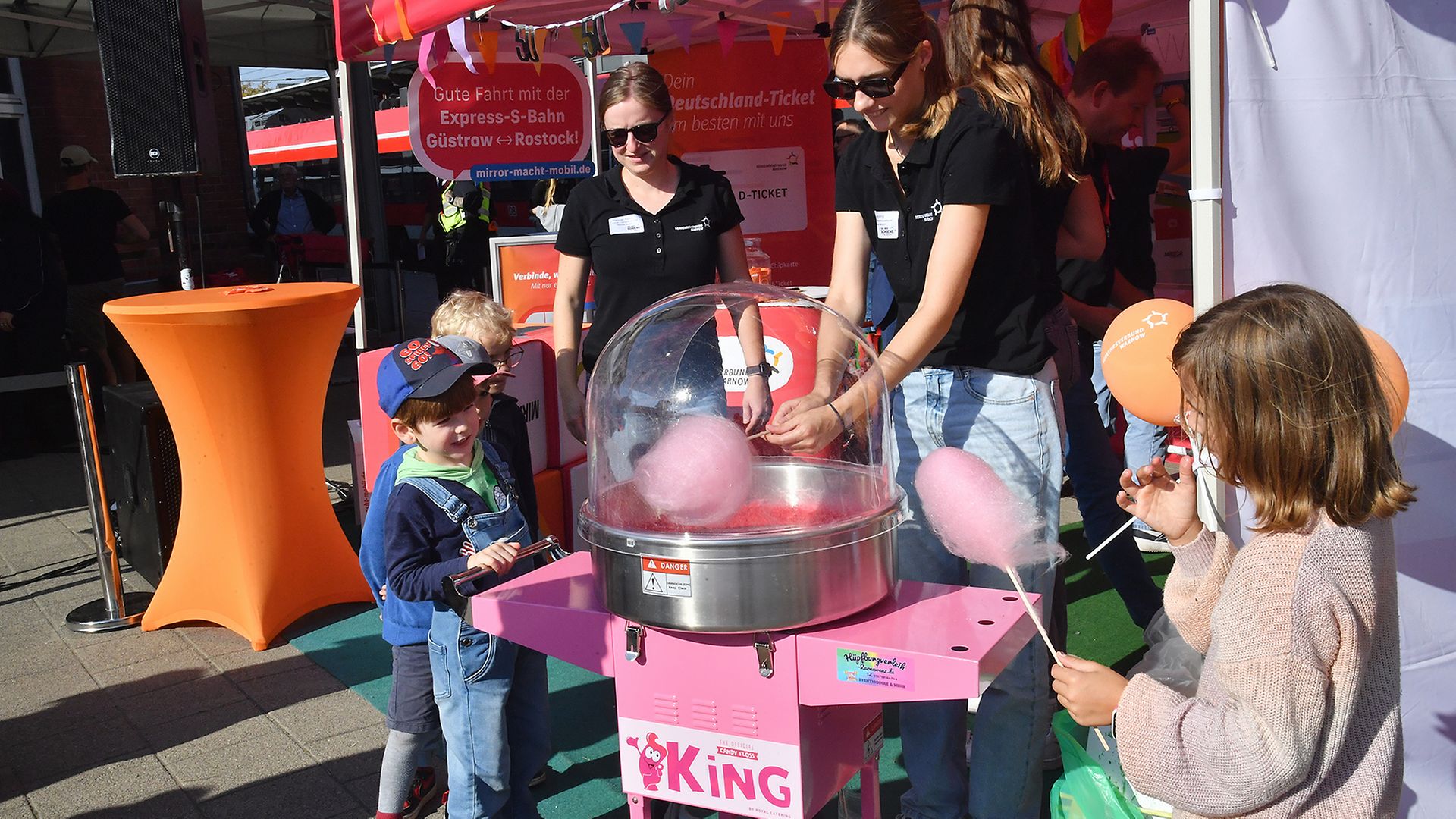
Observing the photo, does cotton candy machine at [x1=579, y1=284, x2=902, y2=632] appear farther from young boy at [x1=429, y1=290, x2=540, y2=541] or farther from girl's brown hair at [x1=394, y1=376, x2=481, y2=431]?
young boy at [x1=429, y1=290, x2=540, y2=541]

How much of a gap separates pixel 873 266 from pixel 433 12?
1.96 m

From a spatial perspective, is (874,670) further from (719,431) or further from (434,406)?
(434,406)

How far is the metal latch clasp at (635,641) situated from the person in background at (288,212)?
1249cm

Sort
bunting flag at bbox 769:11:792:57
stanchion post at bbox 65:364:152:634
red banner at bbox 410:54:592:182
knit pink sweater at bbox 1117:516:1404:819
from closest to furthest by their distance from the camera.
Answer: knit pink sweater at bbox 1117:516:1404:819 < stanchion post at bbox 65:364:152:634 < red banner at bbox 410:54:592:182 < bunting flag at bbox 769:11:792:57

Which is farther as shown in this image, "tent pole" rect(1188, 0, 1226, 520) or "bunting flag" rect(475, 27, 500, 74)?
"bunting flag" rect(475, 27, 500, 74)

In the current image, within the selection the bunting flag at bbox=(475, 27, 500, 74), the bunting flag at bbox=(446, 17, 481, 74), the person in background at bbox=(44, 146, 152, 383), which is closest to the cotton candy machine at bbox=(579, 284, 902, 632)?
the bunting flag at bbox=(446, 17, 481, 74)

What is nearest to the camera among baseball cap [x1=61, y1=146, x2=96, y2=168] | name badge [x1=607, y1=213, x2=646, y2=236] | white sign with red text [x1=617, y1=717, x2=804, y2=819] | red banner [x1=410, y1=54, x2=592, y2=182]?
white sign with red text [x1=617, y1=717, x2=804, y2=819]

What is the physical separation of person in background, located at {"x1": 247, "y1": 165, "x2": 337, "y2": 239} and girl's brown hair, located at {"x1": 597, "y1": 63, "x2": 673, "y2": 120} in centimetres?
1086

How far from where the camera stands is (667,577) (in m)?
1.82

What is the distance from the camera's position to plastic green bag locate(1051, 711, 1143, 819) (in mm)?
2484

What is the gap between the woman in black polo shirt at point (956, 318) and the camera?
89.7 inches

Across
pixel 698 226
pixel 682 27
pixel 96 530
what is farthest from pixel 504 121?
pixel 698 226

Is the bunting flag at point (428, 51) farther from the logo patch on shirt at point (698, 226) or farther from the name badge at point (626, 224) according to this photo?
the logo patch on shirt at point (698, 226)

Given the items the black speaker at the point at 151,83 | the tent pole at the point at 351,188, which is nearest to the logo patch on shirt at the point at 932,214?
the tent pole at the point at 351,188
